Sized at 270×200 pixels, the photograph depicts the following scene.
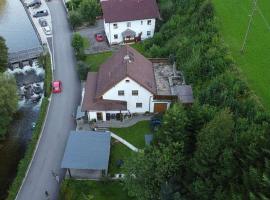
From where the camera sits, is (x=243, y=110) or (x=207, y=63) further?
(x=207, y=63)

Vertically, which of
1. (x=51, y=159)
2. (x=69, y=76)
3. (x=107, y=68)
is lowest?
(x=51, y=159)

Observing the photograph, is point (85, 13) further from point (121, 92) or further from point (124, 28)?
point (121, 92)

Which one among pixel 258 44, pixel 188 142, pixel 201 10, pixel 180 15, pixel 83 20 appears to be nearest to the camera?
pixel 188 142

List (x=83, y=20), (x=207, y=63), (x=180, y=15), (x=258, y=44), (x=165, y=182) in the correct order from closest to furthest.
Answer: (x=165, y=182) < (x=207, y=63) < (x=258, y=44) < (x=180, y=15) < (x=83, y=20)

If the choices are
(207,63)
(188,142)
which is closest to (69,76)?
(207,63)

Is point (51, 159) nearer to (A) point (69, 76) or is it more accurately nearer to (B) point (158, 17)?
(A) point (69, 76)

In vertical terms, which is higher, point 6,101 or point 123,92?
point 123,92

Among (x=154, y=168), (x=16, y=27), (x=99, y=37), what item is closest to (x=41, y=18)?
(x=16, y=27)
